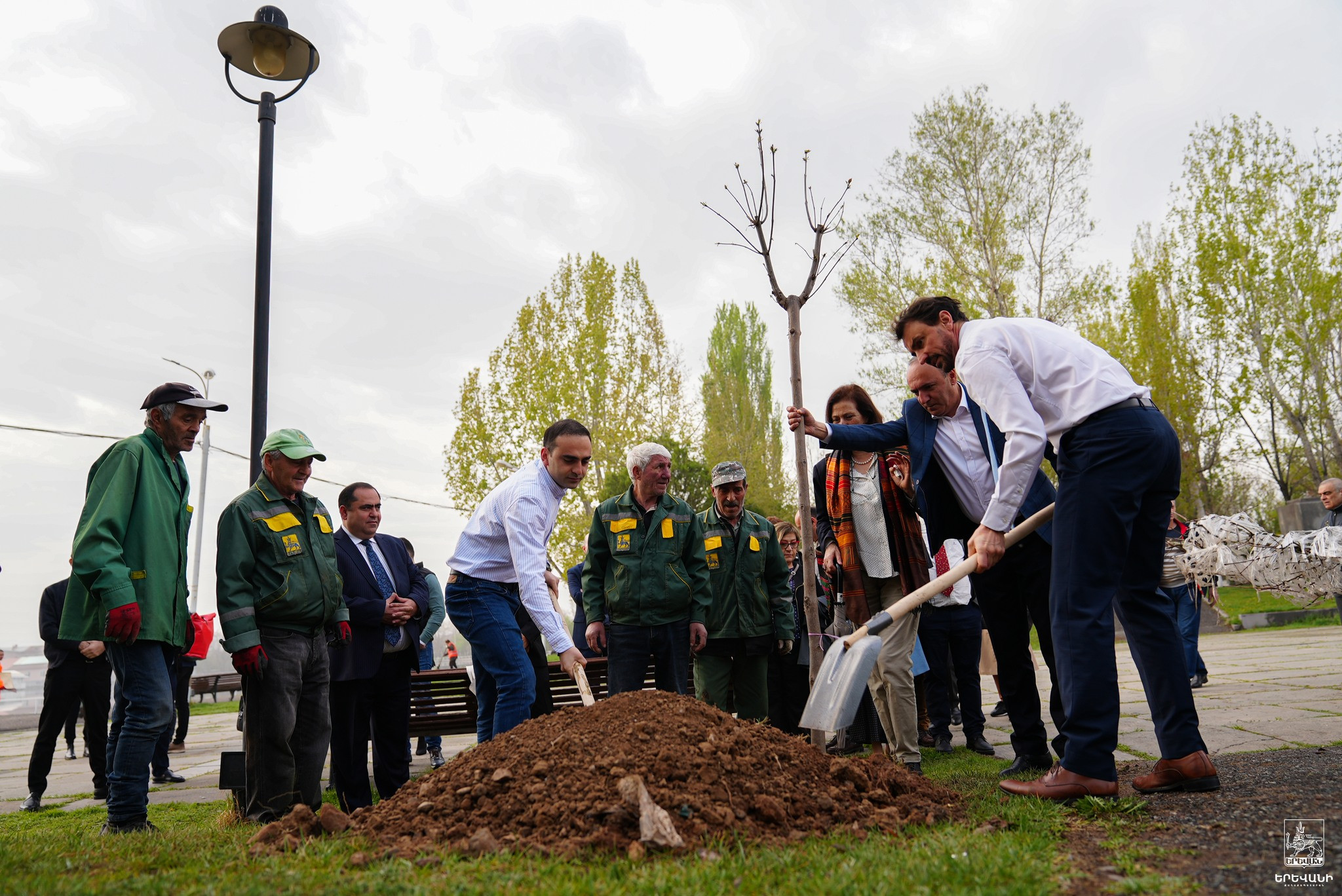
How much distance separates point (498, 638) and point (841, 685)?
1962 millimetres

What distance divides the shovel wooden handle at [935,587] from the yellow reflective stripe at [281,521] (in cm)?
267

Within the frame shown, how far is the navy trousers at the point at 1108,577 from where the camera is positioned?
10.4 ft

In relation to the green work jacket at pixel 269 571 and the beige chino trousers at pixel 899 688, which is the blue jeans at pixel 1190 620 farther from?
the green work jacket at pixel 269 571

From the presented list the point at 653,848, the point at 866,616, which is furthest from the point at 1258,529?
the point at 653,848

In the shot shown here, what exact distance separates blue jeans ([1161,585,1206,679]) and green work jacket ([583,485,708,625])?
Result: 4.87m

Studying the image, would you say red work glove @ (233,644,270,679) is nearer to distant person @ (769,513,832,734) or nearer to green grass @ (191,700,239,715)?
distant person @ (769,513,832,734)

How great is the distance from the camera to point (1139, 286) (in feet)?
87.1

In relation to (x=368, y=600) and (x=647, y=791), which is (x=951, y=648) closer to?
(x=368, y=600)

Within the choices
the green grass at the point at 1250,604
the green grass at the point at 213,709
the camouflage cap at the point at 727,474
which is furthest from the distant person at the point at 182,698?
the green grass at the point at 1250,604

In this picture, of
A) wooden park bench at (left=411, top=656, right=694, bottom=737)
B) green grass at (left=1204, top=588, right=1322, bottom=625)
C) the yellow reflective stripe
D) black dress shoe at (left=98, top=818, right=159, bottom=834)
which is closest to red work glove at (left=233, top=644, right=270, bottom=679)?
the yellow reflective stripe

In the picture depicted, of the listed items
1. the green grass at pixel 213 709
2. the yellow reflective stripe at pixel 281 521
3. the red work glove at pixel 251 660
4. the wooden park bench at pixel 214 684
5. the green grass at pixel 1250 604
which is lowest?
the green grass at pixel 213 709

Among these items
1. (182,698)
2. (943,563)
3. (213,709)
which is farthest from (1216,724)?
(213,709)

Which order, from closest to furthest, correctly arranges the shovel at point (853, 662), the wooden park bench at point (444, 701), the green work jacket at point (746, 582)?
the shovel at point (853, 662), the green work jacket at point (746, 582), the wooden park bench at point (444, 701)

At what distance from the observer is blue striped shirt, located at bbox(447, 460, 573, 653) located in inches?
175
